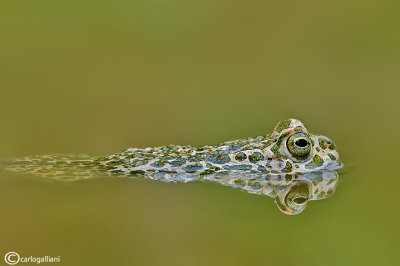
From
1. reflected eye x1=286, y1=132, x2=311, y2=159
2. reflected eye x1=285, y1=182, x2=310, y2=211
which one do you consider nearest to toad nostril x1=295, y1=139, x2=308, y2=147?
reflected eye x1=286, y1=132, x2=311, y2=159

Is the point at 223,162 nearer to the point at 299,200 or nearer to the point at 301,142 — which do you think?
the point at 301,142

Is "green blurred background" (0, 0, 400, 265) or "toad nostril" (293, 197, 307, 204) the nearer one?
"green blurred background" (0, 0, 400, 265)

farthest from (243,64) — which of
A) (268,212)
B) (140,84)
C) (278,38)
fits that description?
(268,212)

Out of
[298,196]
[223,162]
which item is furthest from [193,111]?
[298,196]

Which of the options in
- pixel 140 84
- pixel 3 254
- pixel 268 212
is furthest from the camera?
pixel 140 84

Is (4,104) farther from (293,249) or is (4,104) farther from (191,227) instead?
(293,249)

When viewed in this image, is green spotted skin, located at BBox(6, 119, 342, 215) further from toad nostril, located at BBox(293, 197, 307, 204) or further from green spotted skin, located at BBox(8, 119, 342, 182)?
toad nostril, located at BBox(293, 197, 307, 204)

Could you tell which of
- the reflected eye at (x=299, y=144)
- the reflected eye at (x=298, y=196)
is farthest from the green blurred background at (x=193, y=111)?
the reflected eye at (x=299, y=144)
